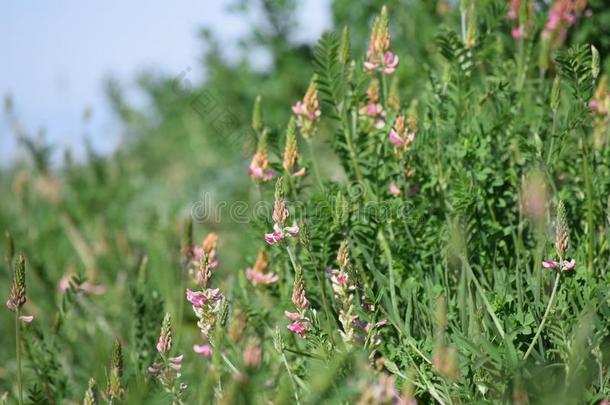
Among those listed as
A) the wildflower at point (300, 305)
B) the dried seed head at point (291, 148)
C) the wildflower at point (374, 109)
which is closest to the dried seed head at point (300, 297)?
the wildflower at point (300, 305)

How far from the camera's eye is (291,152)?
2.14m

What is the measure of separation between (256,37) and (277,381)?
3.66m

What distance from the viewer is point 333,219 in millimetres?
2080

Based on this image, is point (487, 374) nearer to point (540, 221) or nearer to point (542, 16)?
point (540, 221)

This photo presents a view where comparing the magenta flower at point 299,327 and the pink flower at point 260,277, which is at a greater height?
the pink flower at point 260,277

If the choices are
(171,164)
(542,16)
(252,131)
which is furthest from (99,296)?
(171,164)

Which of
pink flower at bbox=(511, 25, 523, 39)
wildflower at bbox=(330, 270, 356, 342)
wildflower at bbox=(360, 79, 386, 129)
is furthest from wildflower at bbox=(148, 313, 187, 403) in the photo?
pink flower at bbox=(511, 25, 523, 39)

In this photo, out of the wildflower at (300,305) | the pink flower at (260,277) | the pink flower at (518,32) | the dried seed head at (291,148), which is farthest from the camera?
the pink flower at (518,32)

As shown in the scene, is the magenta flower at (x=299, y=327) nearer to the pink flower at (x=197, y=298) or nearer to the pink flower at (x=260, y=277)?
the pink flower at (x=197, y=298)

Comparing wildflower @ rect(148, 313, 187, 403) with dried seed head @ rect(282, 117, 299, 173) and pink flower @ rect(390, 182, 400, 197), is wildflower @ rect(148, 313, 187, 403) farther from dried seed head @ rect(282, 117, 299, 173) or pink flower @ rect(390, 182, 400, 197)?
pink flower @ rect(390, 182, 400, 197)

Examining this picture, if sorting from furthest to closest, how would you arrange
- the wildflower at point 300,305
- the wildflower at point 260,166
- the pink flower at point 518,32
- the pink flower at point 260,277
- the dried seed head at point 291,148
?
the pink flower at point 518,32
the pink flower at point 260,277
the wildflower at point 260,166
the dried seed head at point 291,148
the wildflower at point 300,305

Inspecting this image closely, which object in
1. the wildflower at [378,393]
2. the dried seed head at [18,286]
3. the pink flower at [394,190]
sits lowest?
the wildflower at [378,393]

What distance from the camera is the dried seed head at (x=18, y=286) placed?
5.76 ft

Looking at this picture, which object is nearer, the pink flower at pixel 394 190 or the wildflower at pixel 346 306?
the wildflower at pixel 346 306
